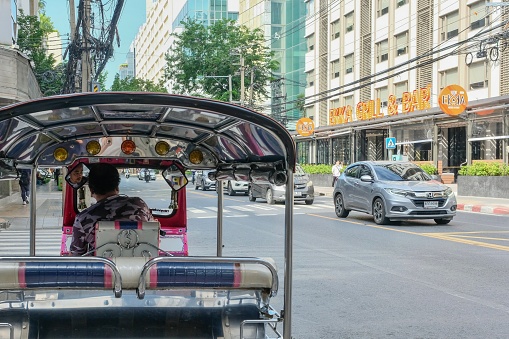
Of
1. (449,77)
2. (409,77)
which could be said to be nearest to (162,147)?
(449,77)

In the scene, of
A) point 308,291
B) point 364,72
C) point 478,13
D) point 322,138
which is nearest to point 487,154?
point 478,13

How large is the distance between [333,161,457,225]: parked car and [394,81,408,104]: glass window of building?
74.3 ft

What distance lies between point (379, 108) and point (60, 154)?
36.6 m

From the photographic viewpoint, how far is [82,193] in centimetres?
646

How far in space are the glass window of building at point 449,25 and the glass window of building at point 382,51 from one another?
20.3 feet

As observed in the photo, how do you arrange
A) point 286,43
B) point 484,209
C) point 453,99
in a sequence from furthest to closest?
1. point 286,43
2. point 453,99
3. point 484,209

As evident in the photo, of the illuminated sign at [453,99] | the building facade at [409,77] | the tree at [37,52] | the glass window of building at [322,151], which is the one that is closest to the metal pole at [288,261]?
the building facade at [409,77]

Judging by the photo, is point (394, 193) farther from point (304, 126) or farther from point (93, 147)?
point (304, 126)

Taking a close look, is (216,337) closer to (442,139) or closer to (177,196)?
(177,196)

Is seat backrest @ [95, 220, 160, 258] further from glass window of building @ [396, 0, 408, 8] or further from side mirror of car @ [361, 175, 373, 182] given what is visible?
glass window of building @ [396, 0, 408, 8]

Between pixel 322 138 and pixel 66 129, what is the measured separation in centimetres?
4755

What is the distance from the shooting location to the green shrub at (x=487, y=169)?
1012 inches

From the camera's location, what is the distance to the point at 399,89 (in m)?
40.7

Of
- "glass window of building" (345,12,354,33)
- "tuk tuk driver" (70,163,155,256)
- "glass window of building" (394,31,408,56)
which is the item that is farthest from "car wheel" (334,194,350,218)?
"glass window of building" (345,12,354,33)
